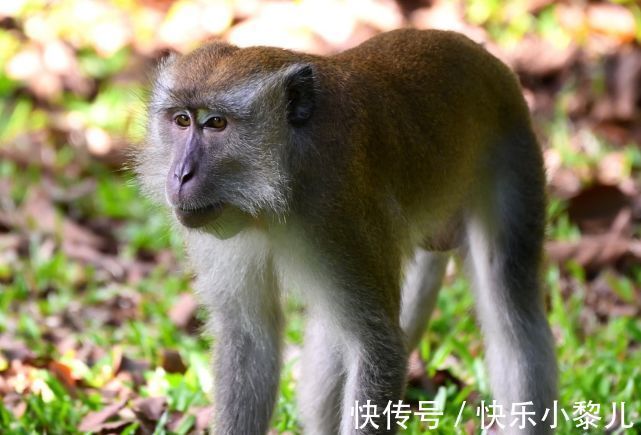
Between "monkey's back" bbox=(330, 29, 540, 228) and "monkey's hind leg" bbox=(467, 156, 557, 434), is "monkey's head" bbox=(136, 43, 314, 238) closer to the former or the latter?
"monkey's back" bbox=(330, 29, 540, 228)

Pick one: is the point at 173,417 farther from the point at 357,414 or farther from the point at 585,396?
the point at 585,396

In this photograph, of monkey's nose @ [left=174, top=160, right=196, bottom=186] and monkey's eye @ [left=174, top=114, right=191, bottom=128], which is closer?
monkey's nose @ [left=174, top=160, right=196, bottom=186]

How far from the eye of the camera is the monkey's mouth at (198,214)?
478cm

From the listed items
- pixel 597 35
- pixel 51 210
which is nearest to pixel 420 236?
pixel 51 210

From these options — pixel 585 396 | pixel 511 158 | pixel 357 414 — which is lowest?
pixel 357 414

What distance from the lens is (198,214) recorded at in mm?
4797

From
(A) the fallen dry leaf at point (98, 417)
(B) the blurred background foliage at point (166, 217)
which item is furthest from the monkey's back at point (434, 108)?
(A) the fallen dry leaf at point (98, 417)

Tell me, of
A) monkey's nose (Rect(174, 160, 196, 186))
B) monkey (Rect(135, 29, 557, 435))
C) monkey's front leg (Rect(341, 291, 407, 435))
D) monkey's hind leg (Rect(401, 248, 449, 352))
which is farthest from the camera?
monkey's hind leg (Rect(401, 248, 449, 352))

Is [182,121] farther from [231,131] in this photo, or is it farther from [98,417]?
[98,417]

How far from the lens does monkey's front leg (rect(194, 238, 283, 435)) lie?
17.9 feet

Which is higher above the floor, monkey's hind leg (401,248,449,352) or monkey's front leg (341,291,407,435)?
monkey's hind leg (401,248,449,352)

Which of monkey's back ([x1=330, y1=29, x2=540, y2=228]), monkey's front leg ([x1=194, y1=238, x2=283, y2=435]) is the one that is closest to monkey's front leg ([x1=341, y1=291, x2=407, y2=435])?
monkey's front leg ([x1=194, y1=238, x2=283, y2=435])

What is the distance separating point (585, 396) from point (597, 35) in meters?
6.47

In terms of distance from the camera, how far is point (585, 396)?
657 centimetres
